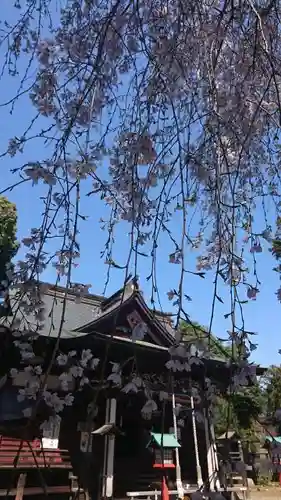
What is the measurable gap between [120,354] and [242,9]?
4.60 meters

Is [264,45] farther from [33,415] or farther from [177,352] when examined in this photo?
[33,415]

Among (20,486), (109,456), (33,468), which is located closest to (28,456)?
(33,468)

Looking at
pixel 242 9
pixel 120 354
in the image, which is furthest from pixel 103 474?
pixel 242 9

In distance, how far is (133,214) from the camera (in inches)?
60.2

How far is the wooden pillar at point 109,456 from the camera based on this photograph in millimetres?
6204

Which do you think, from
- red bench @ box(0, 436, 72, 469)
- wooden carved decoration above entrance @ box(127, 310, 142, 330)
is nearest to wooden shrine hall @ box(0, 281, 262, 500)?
red bench @ box(0, 436, 72, 469)

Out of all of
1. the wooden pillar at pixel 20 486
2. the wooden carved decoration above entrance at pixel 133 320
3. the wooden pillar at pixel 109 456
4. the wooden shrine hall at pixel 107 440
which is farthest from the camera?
the wooden pillar at pixel 109 456

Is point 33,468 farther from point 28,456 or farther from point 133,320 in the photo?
point 133,320

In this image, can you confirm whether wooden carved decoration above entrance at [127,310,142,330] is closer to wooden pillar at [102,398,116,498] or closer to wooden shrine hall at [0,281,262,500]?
wooden shrine hall at [0,281,262,500]

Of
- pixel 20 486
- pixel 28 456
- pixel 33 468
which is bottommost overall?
pixel 20 486

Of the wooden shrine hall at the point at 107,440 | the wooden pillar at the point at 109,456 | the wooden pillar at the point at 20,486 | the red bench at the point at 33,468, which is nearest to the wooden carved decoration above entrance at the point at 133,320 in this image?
the wooden shrine hall at the point at 107,440

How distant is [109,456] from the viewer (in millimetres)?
6531

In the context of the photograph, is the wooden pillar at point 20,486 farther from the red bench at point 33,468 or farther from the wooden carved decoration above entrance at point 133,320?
the wooden carved decoration above entrance at point 133,320

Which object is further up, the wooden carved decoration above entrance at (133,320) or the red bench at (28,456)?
the wooden carved decoration above entrance at (133,320)
